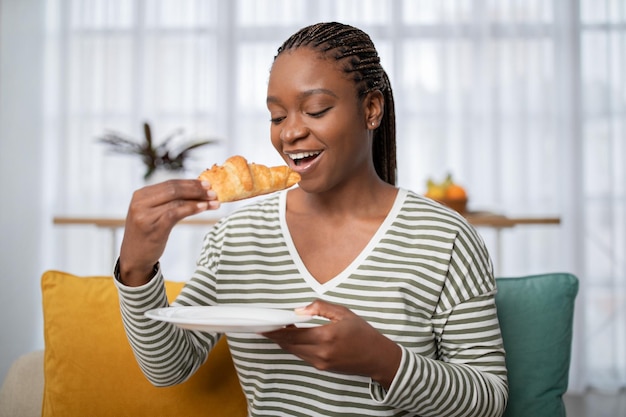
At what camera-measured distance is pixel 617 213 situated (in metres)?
4.61

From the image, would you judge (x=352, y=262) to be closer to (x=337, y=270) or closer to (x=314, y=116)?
(x=337, y=270)

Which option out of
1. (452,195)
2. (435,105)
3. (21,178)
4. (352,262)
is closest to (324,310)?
(352,262)

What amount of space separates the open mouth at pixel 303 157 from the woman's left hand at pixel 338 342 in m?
0.33

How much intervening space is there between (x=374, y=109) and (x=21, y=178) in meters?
3.99

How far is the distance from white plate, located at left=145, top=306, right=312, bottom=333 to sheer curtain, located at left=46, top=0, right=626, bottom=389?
372 centimetres

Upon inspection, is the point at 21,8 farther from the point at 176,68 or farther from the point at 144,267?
the point at 144,267

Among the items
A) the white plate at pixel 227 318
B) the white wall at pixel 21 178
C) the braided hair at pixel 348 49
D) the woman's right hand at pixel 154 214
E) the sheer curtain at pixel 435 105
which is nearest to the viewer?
the white plate at pixel 227 318

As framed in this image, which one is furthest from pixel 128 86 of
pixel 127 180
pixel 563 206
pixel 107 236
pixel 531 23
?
pixel 563 206

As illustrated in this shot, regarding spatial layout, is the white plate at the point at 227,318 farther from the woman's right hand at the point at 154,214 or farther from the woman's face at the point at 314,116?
the woman's face at the point at 314,116

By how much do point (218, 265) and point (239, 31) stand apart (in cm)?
366

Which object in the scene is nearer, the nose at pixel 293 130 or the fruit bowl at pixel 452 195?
the nose at pixel 293 130

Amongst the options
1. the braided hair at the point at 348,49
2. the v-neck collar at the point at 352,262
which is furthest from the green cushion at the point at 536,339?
the braided hair at the point at 348,49

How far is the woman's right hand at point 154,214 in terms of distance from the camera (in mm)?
1094

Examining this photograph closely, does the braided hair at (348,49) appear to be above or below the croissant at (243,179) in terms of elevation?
above
